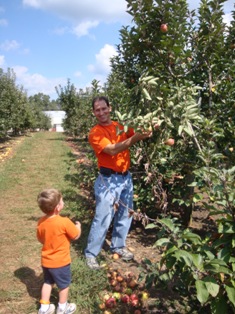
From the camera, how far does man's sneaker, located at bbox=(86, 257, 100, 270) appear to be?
345cm

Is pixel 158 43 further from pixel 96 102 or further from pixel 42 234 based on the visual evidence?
pixel 42 234

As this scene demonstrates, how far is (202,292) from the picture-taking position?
1.73 metres

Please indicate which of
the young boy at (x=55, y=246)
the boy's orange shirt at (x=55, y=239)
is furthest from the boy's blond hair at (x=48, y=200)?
the boy's orange shirt at (x=55, y=239)

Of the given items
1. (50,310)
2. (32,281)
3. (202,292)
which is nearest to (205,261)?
(202,292)

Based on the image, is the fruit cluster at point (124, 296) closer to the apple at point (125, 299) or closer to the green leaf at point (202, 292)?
the apple at point (125, 299)

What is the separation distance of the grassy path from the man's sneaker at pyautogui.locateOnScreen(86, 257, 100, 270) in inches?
21.5

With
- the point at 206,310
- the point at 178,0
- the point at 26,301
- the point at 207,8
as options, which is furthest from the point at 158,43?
the point at 26,301

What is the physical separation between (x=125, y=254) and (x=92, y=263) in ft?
1.48

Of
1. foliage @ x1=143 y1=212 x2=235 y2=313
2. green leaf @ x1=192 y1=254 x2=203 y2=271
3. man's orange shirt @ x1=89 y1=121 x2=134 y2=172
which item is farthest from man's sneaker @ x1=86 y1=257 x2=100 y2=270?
green leaf @ x1=192 y1=254 x2=203 y2=271

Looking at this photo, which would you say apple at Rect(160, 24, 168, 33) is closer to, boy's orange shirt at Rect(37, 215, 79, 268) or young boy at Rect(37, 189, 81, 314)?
young boy at Rect(37, 189, 81, 314)

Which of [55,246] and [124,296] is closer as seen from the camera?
[55,246]

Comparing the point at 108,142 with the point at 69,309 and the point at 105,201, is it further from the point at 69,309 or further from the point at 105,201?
the point at 69,309

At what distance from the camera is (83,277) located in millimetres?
3283

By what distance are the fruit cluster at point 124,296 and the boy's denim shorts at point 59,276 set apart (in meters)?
0.39
